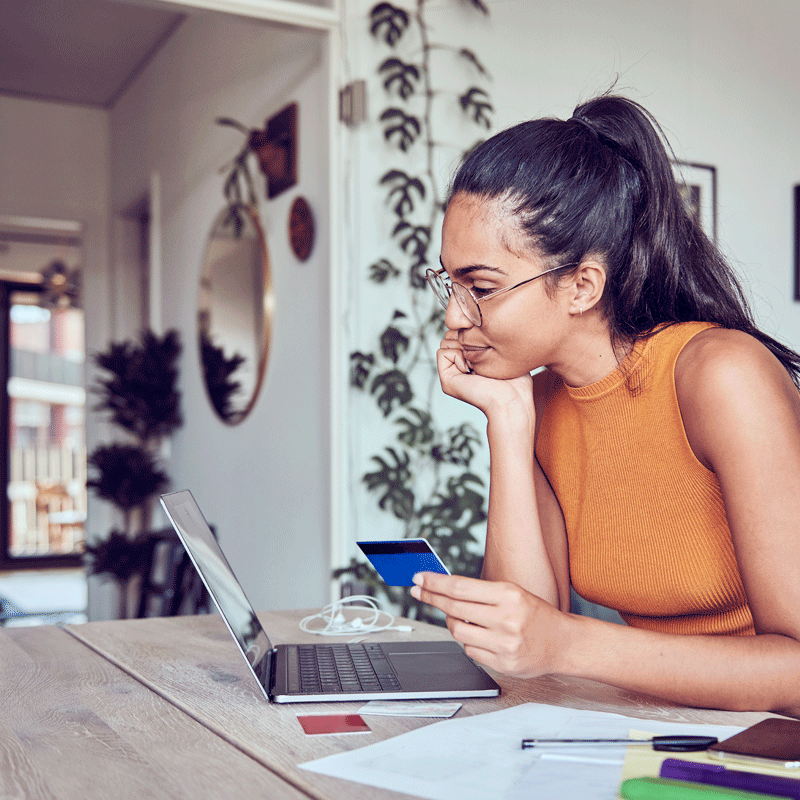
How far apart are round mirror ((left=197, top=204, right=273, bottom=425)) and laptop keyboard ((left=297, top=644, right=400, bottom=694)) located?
242cm

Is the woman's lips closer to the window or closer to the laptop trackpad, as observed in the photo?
the laptop trackpad

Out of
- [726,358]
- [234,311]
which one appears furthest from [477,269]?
[234,311]

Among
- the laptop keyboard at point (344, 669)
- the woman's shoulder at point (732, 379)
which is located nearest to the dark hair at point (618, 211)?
the woman's shoulder at point (732, 379)

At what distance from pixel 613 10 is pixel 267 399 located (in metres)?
1.85

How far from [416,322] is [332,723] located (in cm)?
213

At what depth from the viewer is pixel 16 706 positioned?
1042mm

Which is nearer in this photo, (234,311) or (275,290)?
(275,290)

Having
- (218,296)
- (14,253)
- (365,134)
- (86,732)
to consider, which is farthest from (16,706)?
(14,253)

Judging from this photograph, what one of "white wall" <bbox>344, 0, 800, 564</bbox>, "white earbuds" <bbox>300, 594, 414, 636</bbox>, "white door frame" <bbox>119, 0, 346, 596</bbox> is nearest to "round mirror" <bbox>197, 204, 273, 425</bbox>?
"white door frame" <bbox>119, 0, 346, 596</bbox>

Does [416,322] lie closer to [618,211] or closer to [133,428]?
[618,211]

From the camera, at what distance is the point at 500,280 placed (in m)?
1.22

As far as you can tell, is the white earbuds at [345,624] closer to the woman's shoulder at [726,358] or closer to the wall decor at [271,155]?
the woman's shoulder at [726,358]

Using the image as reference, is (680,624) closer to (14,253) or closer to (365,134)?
(365,134)

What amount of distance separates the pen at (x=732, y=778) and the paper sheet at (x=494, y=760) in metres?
0.06
